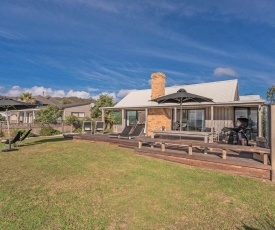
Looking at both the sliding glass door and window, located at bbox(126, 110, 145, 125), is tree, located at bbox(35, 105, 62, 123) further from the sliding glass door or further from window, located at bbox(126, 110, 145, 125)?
the sliding glass door

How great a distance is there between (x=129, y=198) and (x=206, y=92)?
13.6 metres

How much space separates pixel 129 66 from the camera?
36.2 meters

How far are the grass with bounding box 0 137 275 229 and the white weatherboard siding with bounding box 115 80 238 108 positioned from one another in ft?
26.3

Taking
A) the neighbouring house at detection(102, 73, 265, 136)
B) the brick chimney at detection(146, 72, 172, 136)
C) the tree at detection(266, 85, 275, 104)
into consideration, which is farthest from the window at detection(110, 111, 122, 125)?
the tree at detection(266, 85, 275, 104)

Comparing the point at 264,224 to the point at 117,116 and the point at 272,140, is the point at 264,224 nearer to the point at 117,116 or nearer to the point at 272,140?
the point at 272,140

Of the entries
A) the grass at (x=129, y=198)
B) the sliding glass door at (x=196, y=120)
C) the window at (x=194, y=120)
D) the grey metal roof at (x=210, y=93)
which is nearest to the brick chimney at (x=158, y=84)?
the grey metal roof at (x=210, y=93)

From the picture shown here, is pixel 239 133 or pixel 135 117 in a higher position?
pixel 135 117

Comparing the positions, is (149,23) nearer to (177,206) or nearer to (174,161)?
(174,161)

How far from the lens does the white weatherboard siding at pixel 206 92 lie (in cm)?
1460

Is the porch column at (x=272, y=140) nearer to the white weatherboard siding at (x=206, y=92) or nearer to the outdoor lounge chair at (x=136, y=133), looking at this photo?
the outdoor lounge chair at (x=136, y=133)

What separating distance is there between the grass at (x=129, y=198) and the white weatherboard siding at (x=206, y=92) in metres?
8.00

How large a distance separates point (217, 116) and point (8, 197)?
13582 mm

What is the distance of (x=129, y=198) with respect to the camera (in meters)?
4.39

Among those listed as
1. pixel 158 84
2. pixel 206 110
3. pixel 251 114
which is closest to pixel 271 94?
pixel 251 114
